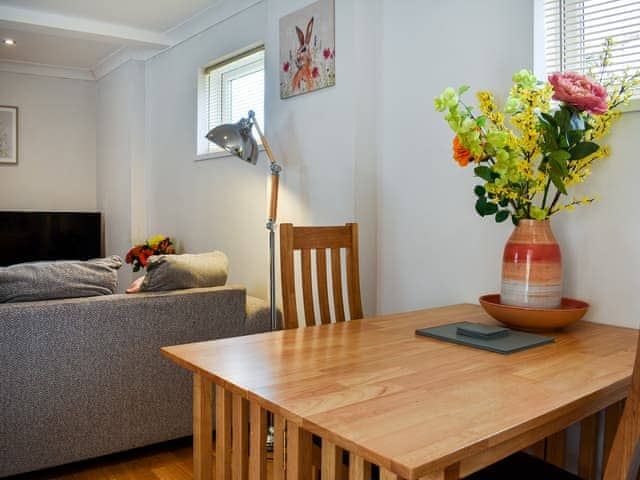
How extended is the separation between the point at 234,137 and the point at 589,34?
176cm

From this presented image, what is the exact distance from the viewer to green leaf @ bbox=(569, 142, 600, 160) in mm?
1668

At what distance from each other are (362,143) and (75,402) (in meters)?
1.65

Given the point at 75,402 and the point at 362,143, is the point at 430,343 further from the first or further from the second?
the point at 75,402

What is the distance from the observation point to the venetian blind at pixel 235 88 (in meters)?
3.73

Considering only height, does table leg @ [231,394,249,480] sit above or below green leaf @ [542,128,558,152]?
below

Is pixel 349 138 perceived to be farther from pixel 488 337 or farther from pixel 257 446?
pixel 257 446

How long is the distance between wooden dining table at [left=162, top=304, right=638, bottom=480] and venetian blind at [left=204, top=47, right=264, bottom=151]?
7.78 ft

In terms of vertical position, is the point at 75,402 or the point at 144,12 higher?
the point at 144,12

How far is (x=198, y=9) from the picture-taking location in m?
3.92

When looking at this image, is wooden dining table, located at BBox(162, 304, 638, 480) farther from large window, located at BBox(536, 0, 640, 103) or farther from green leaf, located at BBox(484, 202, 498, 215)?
large window, located at BBox(536, 0, 640, 103)

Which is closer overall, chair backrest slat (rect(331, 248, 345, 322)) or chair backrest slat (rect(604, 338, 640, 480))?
chair backrest slat (rect(604, 338, 640, 480))

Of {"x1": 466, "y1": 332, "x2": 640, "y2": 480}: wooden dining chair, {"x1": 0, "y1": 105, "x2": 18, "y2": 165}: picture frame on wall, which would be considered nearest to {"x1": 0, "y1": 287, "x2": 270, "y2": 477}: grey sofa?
{"x1": 466, "y1": 332, "x2": 640, "y2": 480}: wooden dining chair

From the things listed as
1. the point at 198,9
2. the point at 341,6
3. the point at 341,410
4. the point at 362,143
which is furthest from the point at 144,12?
the point at 341,410

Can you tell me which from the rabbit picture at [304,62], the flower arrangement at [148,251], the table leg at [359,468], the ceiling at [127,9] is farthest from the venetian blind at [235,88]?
the table leg at [359,468]
